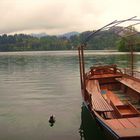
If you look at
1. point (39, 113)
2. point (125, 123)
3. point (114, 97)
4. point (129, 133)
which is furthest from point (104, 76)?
point (129, 133)

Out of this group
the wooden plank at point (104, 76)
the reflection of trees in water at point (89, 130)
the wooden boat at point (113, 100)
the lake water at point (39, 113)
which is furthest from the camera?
the wooden plank at point (104, 76)

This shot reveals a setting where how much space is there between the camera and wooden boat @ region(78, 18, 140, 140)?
36.3ft

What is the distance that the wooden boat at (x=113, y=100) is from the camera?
11.1m

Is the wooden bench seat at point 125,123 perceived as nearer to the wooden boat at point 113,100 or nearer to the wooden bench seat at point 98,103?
the wooden boat at point 113,100

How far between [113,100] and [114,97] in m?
1.13

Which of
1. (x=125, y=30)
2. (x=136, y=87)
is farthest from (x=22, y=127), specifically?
(x=125, y=30)

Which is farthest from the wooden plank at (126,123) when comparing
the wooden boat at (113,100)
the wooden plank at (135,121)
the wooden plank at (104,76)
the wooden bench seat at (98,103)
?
the wooden plank at (104,76)

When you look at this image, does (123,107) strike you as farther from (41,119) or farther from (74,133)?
(41,119)

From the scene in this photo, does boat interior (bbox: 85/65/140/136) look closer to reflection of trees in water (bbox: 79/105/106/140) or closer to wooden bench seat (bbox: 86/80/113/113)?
wooden bench seat (bbox: 86/80/113/113)

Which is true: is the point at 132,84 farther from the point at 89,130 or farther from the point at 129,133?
the point at 129,133

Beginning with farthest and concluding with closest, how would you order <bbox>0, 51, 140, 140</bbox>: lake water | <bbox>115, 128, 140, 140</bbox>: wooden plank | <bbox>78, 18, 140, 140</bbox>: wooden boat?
<bbox>0, 51, 140, 140</bbox>: lake water
<bbox>78, 18, 140, 140</bbox>: wooden boat
<bbox>115, 128, 140, 140</bbox>: wooden plank

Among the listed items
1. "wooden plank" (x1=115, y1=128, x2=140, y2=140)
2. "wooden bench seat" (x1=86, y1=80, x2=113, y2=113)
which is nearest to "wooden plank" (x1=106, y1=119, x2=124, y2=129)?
"wooden bench seat" (x1=86, y1=80, x2=113, y2=113)

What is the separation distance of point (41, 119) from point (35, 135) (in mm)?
3405

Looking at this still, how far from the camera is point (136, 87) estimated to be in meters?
19.3
